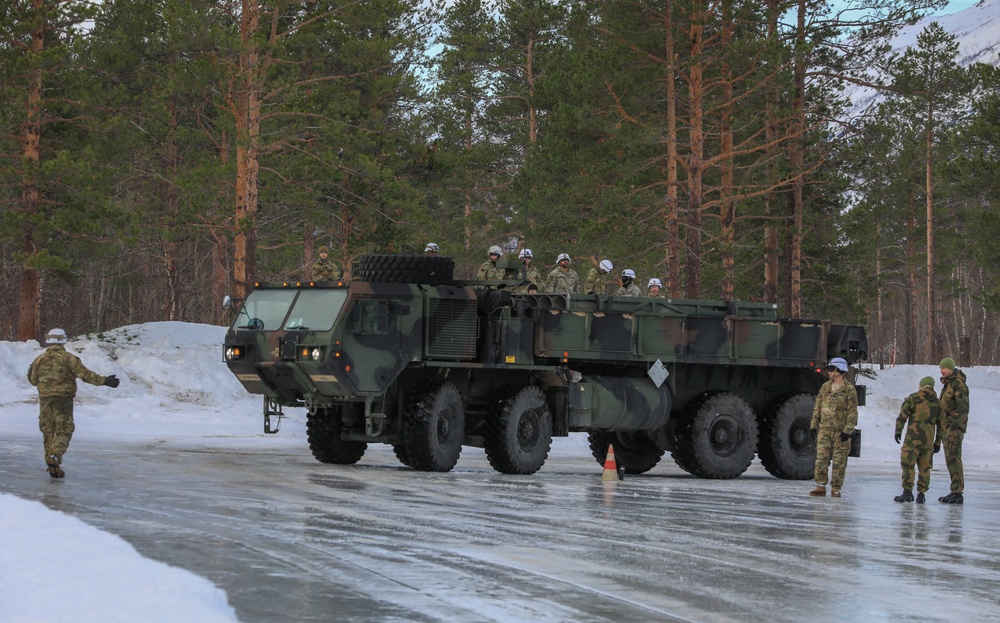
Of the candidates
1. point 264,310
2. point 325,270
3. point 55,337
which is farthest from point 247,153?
point 55,337

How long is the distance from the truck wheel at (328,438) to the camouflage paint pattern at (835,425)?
22.8 feet

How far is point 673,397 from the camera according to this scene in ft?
73.0

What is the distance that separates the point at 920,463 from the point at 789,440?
4.70 meters

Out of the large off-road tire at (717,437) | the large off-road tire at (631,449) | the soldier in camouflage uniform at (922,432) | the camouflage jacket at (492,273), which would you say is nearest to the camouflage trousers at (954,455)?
the soldier in camouflage uniform at (922,432)

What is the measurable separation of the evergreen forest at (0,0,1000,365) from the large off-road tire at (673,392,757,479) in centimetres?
953

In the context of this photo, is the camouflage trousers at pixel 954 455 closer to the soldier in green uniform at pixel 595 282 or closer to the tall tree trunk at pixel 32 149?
the soldier in green uniform at pixel 595 282

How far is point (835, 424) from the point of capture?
1820 cm

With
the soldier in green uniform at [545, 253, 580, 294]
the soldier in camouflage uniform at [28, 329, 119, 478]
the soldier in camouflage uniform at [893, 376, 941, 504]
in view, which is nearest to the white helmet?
the soldier in camouflage uniform at [28, 329, 119, 478]

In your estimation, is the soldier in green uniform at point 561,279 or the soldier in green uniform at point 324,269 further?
the soldier in green uniform at point 561,279

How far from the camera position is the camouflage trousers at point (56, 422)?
16.3 metres

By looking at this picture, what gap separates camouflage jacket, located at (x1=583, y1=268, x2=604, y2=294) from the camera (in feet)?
75.5

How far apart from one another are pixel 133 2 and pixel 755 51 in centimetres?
1733

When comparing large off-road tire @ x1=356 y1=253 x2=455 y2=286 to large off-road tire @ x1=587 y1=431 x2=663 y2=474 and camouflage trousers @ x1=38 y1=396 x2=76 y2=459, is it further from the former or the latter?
large off-road tire @ x1=587 y1=431 x2=663 y2=474

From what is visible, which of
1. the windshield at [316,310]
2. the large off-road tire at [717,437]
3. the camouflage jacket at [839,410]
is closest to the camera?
the camouflage jacket at [839,410]
